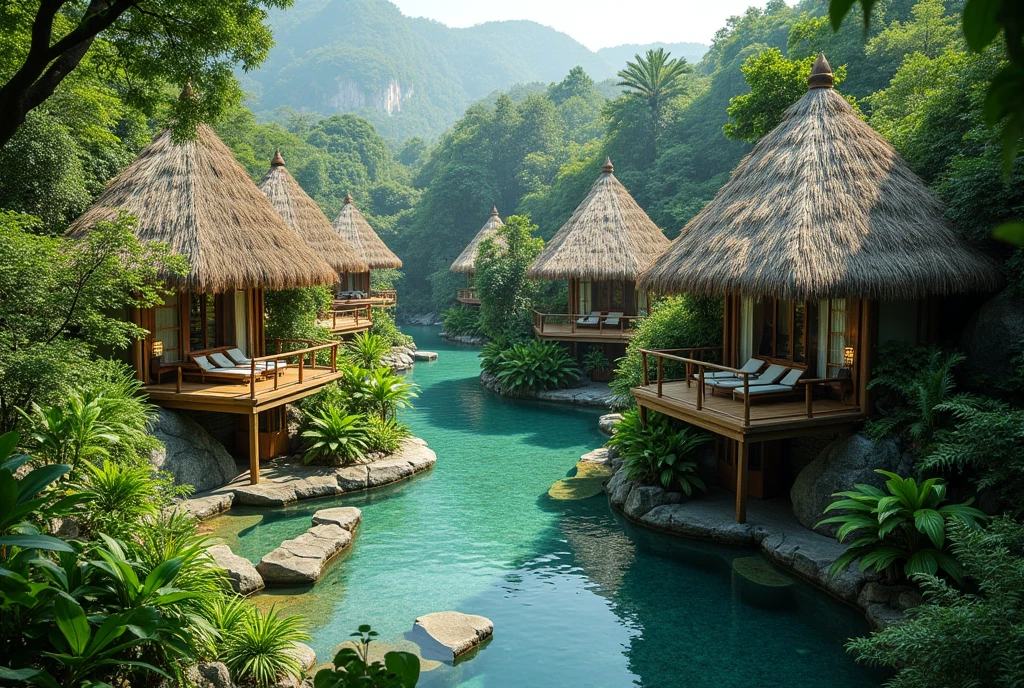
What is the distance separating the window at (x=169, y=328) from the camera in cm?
1353

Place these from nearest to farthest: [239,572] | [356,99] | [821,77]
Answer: [239,572] → [821,77] → [356,99]

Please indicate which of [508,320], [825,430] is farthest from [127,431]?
[508,320]

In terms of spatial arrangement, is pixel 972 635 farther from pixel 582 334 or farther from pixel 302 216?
pixel 302 216

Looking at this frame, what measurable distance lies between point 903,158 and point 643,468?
6.37 meters

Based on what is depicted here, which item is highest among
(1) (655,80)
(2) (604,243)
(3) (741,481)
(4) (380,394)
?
(1) (655,80)

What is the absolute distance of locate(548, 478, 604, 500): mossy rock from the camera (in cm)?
1329

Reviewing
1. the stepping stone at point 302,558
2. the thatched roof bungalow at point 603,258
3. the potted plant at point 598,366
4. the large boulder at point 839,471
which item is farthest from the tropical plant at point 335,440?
the potted plant at point 598,366

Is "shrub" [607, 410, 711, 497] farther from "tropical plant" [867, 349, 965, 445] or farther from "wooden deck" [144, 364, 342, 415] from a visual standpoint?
"wooden deck" [144, 364, 342, 415]

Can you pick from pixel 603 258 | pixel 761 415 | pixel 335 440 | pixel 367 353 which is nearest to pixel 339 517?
pixel 335 440

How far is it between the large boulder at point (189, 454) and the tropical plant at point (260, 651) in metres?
5.45

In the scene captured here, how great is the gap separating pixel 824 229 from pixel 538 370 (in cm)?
1187

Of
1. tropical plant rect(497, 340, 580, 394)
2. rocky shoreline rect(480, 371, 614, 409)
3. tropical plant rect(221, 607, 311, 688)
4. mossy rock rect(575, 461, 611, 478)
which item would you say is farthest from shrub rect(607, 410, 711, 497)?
tropical plant rect(497, 340, 580, 394)

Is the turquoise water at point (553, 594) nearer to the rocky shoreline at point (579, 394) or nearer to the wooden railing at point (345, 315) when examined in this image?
the rocky shoreline at point (579, 394)

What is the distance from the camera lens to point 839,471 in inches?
412
